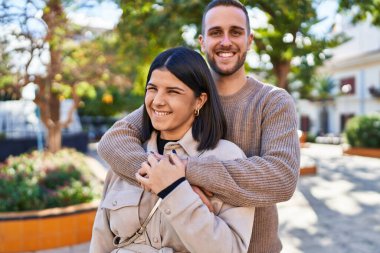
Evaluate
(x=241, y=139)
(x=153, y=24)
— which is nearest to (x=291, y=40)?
(x=153, y=24)

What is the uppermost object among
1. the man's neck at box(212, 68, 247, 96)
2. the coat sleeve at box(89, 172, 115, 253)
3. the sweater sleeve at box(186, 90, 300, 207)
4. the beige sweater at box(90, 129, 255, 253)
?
the man's neck at box(212, 68, 247, 96)

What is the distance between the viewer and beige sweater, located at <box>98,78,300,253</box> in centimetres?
139

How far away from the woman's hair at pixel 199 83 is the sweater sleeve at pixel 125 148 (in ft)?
0.86

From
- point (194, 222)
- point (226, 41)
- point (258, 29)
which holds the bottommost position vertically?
point (194, 222)

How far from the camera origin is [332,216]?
19.4 feet

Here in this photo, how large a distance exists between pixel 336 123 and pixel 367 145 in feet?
60.0

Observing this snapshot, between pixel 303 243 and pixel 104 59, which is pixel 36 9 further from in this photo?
pixel 303 243

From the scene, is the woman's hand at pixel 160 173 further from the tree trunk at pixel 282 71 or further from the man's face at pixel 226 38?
the tree trunk at pixel 282 71

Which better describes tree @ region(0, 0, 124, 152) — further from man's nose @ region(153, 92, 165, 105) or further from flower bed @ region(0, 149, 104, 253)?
man's nose @ region(153, 92, 165, 105)

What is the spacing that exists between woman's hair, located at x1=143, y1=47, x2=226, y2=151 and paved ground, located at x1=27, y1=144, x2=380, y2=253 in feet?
10.8

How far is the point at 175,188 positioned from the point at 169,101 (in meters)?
0.37

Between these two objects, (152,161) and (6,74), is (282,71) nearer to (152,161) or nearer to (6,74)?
(6,74)

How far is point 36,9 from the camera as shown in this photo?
28.4ft

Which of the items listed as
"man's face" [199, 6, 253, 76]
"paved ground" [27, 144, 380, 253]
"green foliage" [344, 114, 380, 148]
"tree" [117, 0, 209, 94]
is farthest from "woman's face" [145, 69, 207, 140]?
"green foliage" [344, 114, 380, 148]
